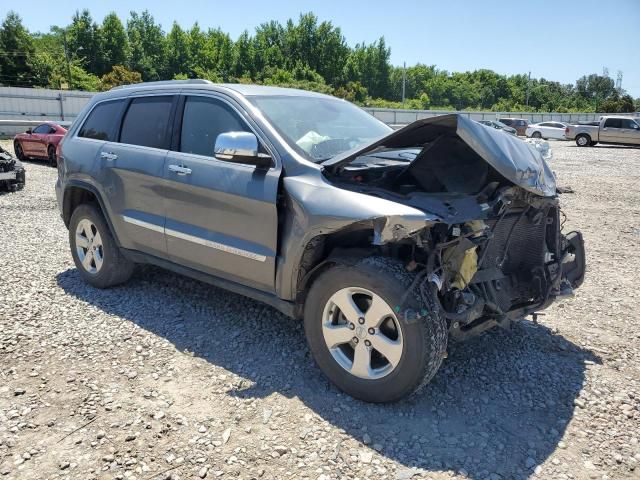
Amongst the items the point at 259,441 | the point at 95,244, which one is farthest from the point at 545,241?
the point at 95,244

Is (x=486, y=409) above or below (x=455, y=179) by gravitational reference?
below

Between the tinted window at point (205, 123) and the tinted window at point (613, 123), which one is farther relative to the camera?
the tinted window at point (613, 123)

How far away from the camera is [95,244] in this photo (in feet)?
17.2

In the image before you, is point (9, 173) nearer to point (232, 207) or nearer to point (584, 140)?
point (232, 207)

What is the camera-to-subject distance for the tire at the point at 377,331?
9.99 feet

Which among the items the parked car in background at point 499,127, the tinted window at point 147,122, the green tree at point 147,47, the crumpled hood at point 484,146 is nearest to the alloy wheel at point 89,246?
the tinted window at point 147,122

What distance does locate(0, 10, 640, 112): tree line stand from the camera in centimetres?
6119

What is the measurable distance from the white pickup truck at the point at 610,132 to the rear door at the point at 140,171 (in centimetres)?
2853

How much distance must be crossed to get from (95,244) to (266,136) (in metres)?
2.44

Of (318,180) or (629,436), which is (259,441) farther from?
(629,436)

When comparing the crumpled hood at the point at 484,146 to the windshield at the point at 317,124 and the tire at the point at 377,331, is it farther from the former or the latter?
the tire at the point at 377,331

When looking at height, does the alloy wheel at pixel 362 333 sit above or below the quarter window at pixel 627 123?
below

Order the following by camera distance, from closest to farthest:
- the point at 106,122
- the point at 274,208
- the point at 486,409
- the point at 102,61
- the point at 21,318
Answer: the point at 486,409, the point at 274,208, the point at 21,318, the point at 106,122, the point at 102,61

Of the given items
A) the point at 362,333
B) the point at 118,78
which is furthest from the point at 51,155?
the point at 118,78
